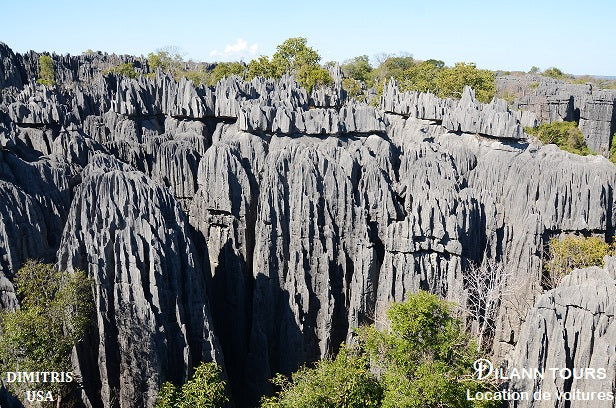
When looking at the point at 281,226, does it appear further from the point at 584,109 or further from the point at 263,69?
the point at 584,109

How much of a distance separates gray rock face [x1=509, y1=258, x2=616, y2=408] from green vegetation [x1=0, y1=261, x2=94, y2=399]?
1182 centimetres

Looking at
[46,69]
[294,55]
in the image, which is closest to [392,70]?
[294,55]

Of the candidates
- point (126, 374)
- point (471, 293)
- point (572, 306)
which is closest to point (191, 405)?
point (126, 374)

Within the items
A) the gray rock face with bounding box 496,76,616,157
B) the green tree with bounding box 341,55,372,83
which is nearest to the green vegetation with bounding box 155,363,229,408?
the gray rock face with bounding box 496,76,616,157

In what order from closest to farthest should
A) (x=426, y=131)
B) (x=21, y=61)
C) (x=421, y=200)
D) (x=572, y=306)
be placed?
(x=572, y=306) → (x=421, y=200) → (x=426, y=131) → (x=21, y=61)

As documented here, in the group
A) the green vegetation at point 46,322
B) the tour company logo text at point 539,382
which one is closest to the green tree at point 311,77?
the green vegetation at point 46,322

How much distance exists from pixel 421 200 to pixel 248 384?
990cm

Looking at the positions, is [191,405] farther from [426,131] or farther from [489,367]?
[426,131]

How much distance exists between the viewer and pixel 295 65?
5872 centimetres

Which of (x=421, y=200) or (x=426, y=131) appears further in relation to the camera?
(x=426, y=131)

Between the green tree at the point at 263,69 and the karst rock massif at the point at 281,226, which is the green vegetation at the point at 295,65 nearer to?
the green tree at the point at 263,69

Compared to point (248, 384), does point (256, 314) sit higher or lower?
higher

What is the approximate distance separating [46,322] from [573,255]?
19.3m

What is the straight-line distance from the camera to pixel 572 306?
1383cm
